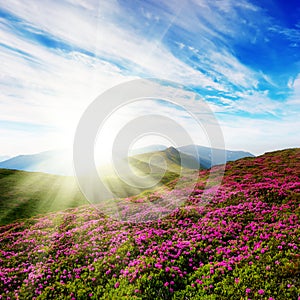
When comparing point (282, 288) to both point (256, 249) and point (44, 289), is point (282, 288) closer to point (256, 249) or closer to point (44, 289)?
point (256, 249)

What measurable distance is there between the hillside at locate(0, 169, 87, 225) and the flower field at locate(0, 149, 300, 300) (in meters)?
14.6

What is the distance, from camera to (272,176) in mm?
33188

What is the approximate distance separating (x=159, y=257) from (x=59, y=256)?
8.32 m

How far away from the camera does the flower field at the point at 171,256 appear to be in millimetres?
11414

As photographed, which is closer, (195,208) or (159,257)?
(159,257)

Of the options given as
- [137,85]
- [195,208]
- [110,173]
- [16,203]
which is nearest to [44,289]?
[195,208]

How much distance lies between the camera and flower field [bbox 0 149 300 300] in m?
11.4

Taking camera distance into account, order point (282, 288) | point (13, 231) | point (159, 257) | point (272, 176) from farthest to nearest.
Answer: point (272, 176) < point (13, 231) < point (159, 257) < point (282, 288)

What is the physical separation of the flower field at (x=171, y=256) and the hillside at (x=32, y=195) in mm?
14640

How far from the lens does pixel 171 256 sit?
14.5 metres

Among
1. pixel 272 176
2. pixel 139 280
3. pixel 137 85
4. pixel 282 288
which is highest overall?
pixel 137 85

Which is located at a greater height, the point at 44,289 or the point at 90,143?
the point at 90,143

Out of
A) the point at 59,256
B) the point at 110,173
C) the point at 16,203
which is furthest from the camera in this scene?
the point at 110,173

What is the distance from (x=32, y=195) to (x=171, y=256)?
41324 millimetres
